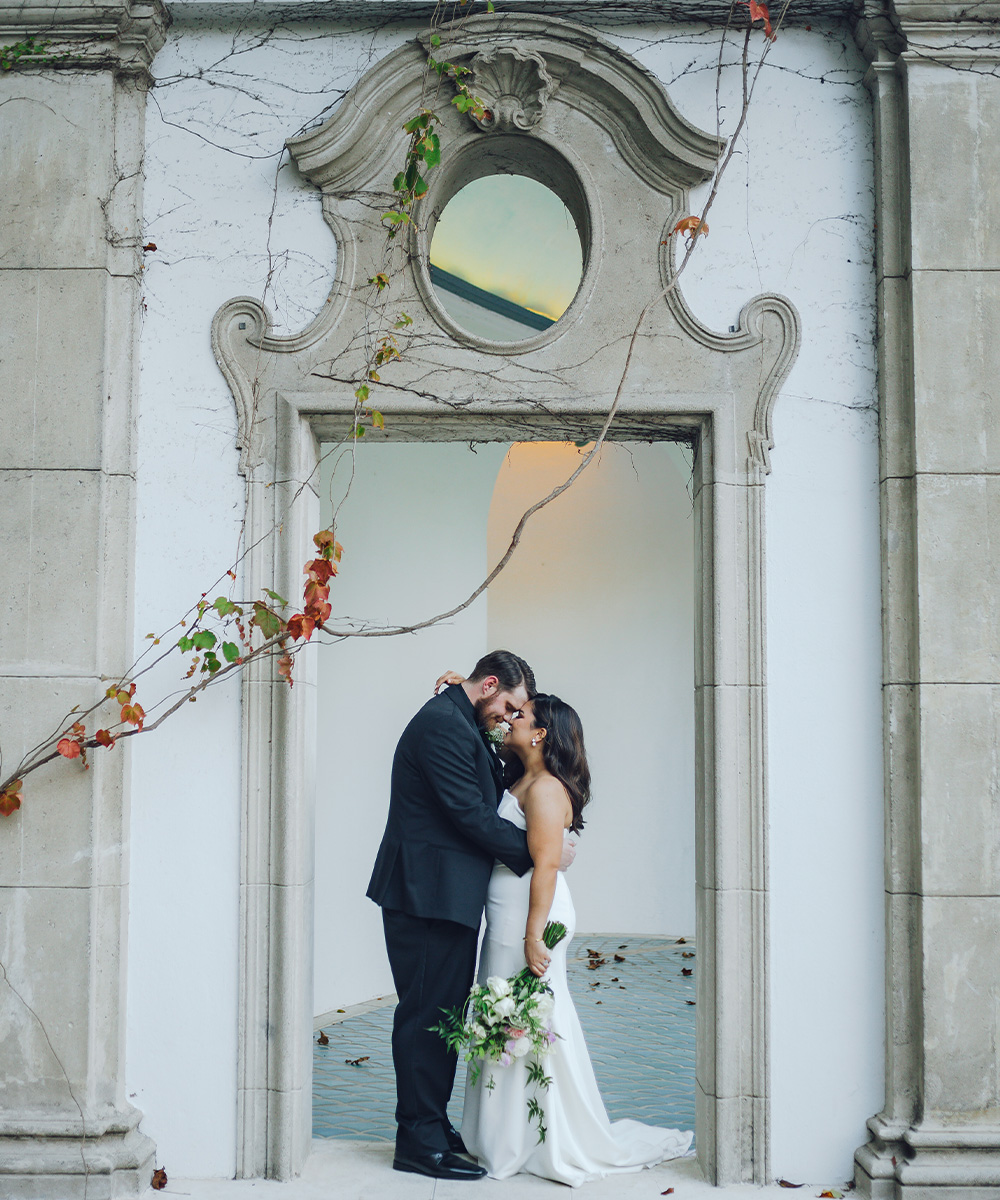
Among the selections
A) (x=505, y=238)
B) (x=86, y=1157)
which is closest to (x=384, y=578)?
(x=505, y=238)

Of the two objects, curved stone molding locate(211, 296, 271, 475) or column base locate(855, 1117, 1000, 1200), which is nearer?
column base locate(855, 1117, 1000, 1200)

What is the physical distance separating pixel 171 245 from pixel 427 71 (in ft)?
3.66

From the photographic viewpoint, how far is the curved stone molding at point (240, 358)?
13.4ft

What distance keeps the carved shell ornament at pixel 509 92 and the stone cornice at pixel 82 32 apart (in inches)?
47.0

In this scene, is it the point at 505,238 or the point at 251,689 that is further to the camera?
the point at 505,238

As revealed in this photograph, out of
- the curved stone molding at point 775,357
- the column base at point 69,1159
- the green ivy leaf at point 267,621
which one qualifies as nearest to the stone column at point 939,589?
the curved stone molding at point 775,357

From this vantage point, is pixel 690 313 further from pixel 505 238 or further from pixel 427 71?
pixel 505 238

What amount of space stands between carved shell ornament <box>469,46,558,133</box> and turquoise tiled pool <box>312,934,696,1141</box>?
3.87 m

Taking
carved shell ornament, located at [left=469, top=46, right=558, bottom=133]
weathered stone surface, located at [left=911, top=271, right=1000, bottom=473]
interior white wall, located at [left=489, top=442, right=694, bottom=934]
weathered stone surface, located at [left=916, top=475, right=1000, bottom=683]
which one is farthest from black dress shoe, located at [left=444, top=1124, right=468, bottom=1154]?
interior white wall, located at [left=489, top=442, right=694, bottom=934]

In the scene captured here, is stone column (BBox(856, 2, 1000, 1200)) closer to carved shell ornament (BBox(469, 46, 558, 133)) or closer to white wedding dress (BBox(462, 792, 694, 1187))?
white wedding dress (BBox(462, 792, 694, 1187))

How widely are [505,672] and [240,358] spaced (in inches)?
59.0

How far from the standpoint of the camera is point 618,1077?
532 centimetres

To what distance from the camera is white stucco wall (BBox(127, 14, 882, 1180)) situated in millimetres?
3936

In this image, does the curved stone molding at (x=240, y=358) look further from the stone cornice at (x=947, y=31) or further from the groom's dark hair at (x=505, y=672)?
the stone cornice at (x=947, y=31)
